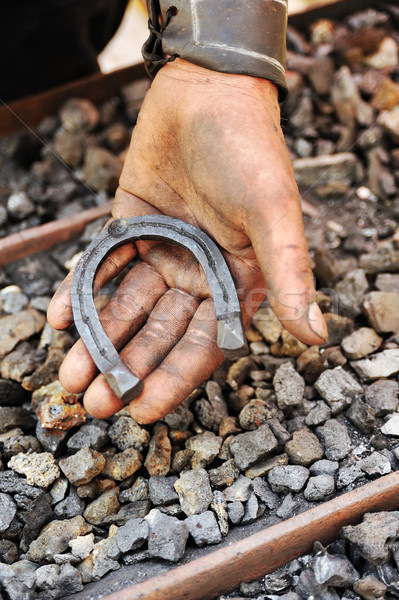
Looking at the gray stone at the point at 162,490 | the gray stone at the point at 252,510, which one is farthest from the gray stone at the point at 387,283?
the gray stone at the point at 162,490

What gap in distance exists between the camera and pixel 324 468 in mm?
2158

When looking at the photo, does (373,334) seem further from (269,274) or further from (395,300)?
(269,274)

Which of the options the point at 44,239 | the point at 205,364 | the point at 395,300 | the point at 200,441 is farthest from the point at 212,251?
the point at 44,239

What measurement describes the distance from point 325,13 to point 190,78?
7.89 feet

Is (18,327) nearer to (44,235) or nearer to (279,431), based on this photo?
(44,235)

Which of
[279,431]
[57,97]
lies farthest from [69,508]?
[57,97]

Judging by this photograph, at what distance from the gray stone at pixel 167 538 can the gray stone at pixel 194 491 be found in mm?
79

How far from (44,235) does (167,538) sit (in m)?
1.83

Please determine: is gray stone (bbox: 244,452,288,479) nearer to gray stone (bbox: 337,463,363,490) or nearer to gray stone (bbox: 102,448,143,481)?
gray stone (bbox: 337,463,363,490)

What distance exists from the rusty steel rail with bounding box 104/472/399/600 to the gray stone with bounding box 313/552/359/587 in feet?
0.29

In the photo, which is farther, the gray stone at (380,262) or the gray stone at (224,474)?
the gray stone at (380,262)

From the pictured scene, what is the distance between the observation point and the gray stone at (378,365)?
248 centimetres

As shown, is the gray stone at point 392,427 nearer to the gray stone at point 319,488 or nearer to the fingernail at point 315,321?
the gray stone at point 319,488

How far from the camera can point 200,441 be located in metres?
2.28
